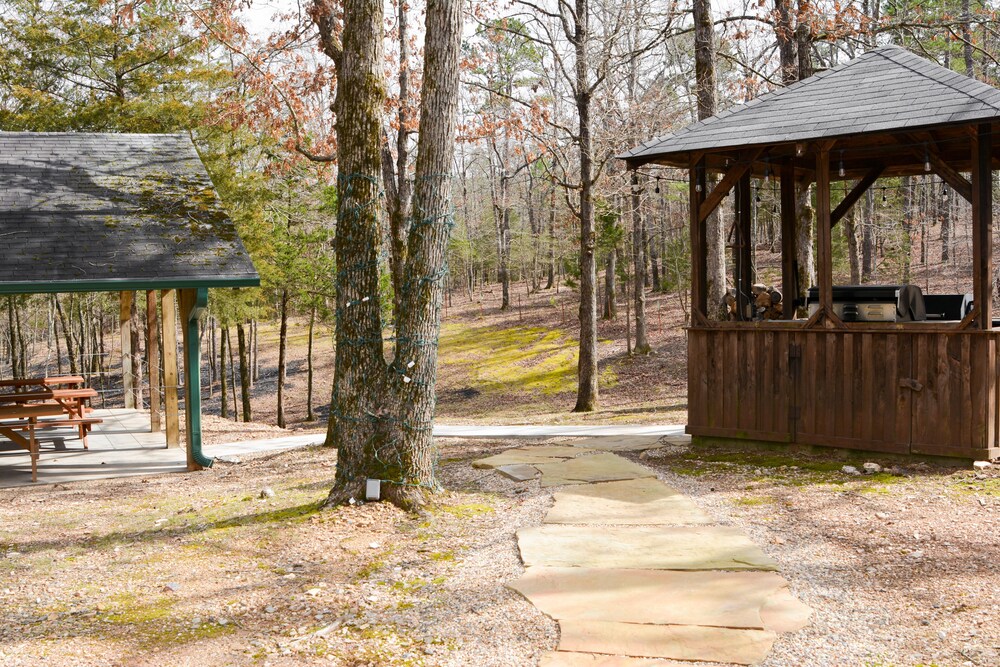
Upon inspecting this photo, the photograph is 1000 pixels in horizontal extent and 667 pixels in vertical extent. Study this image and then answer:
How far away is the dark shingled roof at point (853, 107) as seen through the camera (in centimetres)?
719

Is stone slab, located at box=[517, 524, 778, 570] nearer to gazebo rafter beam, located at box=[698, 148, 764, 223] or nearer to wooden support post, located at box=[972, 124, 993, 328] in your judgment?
wooden support post, located at box=[972, 124, 993, 328]

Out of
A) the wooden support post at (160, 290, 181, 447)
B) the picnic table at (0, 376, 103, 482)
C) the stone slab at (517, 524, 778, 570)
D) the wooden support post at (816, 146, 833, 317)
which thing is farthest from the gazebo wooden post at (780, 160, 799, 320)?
the picnic table at (0, 376, 103, 482)

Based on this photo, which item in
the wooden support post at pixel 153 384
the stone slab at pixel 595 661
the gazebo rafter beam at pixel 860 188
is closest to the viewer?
the stone slab at pixel 595 661

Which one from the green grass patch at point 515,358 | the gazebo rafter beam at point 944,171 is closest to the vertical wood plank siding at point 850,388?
the gazebo rafter beam at point 944,171

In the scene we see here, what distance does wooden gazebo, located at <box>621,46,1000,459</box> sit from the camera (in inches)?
281

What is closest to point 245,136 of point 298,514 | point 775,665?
point 298,514

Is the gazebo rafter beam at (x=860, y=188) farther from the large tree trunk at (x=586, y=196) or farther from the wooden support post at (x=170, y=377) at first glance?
the wooden support post at (x=170, y=377)

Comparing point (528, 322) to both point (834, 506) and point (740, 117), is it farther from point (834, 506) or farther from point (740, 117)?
point (834, 506)

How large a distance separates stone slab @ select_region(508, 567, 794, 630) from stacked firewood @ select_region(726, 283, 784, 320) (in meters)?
4.56

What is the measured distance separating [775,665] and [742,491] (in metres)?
3.35

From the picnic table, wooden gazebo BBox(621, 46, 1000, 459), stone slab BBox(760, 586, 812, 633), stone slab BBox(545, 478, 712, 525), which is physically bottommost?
stone slab BBox(545, 478, 712, 525)

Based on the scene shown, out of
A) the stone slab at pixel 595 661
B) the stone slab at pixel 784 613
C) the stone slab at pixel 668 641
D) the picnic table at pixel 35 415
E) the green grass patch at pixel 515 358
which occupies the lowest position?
the green grass patch at pixel 515 358

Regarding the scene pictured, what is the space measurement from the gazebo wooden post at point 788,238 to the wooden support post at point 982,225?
100 inches

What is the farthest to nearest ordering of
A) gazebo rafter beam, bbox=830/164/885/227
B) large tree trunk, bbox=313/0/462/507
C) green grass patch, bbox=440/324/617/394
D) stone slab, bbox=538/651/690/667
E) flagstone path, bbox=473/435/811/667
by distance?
green grass patch, bbox=440/324/617/394
gazebo rafter beam, bbox=830/164/885/227
large tree trunk, bbox=313/0/462/507
flagstone path, bbox=473/435/811/667
stone slab, bbox=538/651/690/667
